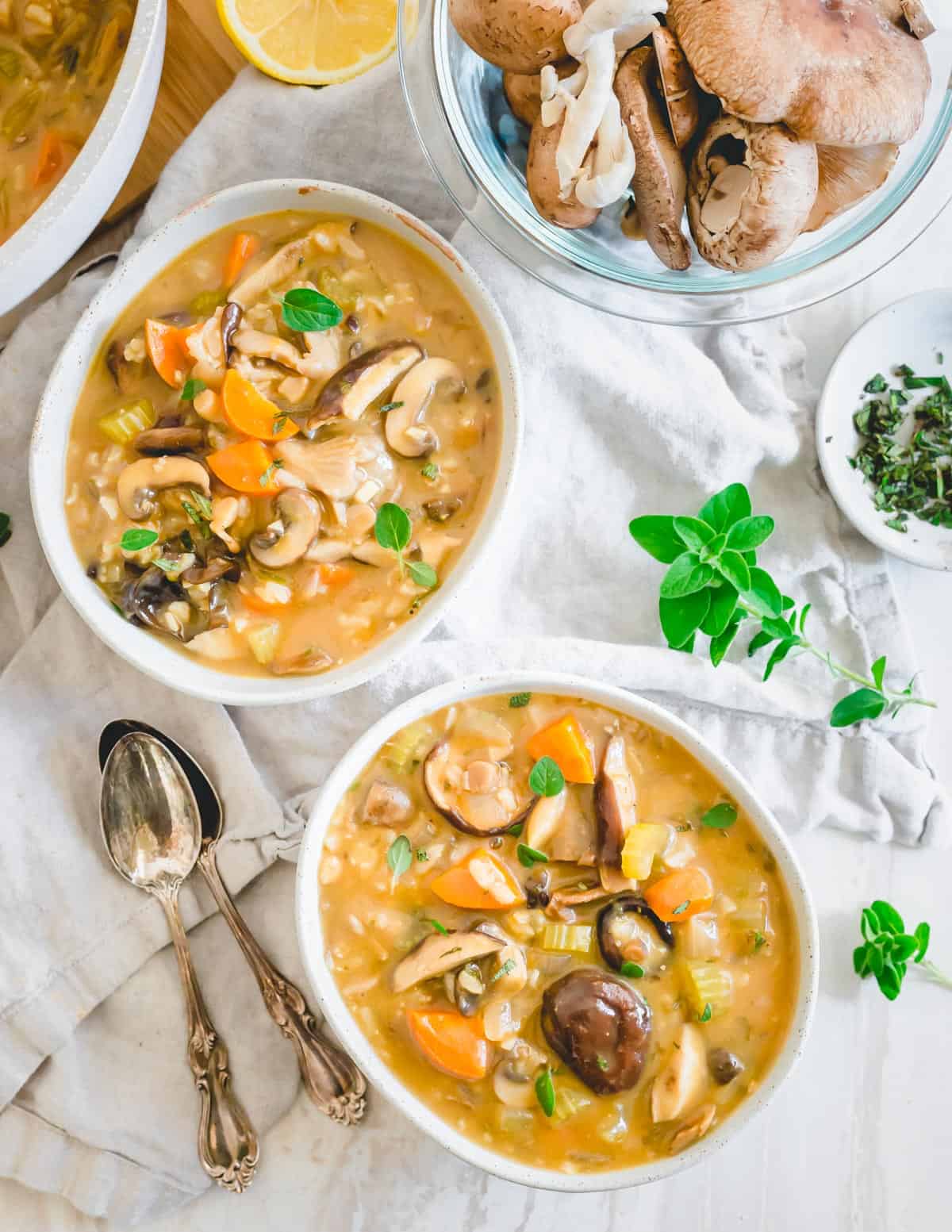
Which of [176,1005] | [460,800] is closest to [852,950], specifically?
[460,800]

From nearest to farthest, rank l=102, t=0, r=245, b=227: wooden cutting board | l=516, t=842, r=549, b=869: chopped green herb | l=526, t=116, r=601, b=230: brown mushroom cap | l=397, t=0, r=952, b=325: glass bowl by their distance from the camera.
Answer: l=526, t=116, r=601, b=230: brown mushroom cap, l=397, t=0, r=952, b=325: glass bowl, l=516, t=842, r=549, b=869: chopped green herb, l=102, t=0, r=245, b=227: wooden cutting board

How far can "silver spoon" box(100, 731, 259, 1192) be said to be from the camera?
2.61m

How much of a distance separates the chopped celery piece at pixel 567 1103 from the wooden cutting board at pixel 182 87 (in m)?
2.17

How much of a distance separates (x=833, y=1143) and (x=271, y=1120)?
133cm

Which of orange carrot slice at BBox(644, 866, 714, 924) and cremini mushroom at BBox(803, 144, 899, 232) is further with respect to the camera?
orange carrot slice at BBox(644, 866, 714, 924)

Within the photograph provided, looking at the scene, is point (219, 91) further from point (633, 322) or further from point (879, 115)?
point (879, 115)

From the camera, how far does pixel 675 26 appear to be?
5.93ft

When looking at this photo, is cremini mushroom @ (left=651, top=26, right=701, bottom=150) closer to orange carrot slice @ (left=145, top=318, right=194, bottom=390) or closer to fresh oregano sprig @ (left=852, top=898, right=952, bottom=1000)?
orange carrot slice @ (left=145, top=318, right=194, bottom=390)

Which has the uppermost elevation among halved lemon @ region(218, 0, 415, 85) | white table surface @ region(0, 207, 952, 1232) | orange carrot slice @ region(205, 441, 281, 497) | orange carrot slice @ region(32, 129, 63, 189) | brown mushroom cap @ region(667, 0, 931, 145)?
orange carrot slice @ region(32, 129, 63, 189)

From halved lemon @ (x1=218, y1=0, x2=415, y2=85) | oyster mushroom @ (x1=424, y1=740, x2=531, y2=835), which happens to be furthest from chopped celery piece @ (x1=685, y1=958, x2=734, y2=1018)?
halved lemon @ (x1=218, y1=0, x2=415, y2=85)

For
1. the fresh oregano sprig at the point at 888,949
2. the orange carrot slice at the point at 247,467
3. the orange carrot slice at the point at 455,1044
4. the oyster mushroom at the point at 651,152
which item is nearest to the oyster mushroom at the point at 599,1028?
the orange carrot slice at the point at 455,1044

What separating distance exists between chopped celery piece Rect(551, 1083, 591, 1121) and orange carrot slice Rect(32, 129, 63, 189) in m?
2.16

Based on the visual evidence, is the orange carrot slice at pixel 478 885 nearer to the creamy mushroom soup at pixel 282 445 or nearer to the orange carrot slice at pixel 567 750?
the orange carrot slice at pixel 567 750

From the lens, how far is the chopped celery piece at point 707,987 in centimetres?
236
